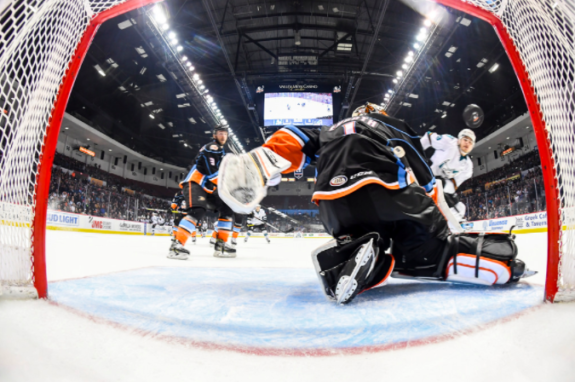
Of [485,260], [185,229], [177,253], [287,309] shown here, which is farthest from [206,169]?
[485,260]

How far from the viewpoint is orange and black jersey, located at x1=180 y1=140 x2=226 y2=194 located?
3396 millimetres

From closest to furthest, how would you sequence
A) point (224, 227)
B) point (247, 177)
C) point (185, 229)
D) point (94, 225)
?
point (247, 177) < point (185, 229) < point (224, 227) < point (94, 225)

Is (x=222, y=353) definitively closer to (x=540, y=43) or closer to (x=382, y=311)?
(x=382, y=311)

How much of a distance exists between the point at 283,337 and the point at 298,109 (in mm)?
8683

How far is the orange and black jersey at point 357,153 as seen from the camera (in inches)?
46.0

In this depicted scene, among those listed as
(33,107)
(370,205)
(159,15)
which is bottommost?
(370,205)

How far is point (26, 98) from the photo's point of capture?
41.6 inches

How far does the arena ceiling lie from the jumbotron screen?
1.47 feet

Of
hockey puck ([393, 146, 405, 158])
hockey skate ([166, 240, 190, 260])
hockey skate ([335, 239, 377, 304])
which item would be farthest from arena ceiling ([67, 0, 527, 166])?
hockey skate ([335, 239, 377, 304])

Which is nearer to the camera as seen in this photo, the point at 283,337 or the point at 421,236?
the point at 283,337

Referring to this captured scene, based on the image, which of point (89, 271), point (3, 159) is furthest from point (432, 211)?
point (89, 271)

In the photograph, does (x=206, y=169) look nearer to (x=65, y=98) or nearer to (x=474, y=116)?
(x=65, y=98)

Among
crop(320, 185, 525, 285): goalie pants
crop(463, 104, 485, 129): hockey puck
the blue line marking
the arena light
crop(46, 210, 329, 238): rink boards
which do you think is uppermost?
the arena light

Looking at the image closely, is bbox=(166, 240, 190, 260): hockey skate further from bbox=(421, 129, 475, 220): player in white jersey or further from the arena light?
the arena light
